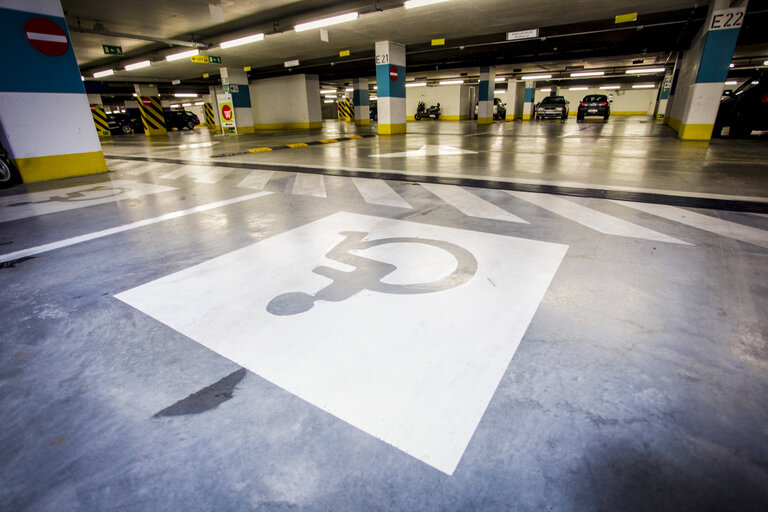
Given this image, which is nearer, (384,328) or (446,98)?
(384,328)

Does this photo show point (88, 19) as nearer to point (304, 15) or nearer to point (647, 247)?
point (304, 15)

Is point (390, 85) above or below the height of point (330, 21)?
below

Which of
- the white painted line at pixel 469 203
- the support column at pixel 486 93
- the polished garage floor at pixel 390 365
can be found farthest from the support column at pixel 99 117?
the white painted line at pixel 469 203

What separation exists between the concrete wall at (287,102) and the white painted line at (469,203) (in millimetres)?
18993

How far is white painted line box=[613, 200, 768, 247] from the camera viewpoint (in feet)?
8.86

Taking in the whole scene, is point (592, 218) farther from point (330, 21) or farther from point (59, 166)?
point (330, 21)

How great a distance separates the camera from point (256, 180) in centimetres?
547

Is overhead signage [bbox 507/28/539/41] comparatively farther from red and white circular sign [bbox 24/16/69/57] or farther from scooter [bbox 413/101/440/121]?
scooter [bbox 413/101/440/121]

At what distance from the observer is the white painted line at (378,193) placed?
3869 mm

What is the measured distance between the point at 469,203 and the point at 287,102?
21320mm

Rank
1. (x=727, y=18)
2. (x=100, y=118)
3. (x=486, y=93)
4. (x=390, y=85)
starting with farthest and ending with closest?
1. (x=100, y=118)
2. (x=486, y=93)
3. (x=390, y=85)
4. (x=727, y=18)

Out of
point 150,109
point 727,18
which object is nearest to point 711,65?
point 727,18

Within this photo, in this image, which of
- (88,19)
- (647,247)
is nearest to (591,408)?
(647,247)

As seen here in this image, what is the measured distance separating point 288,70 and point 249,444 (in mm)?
22894
